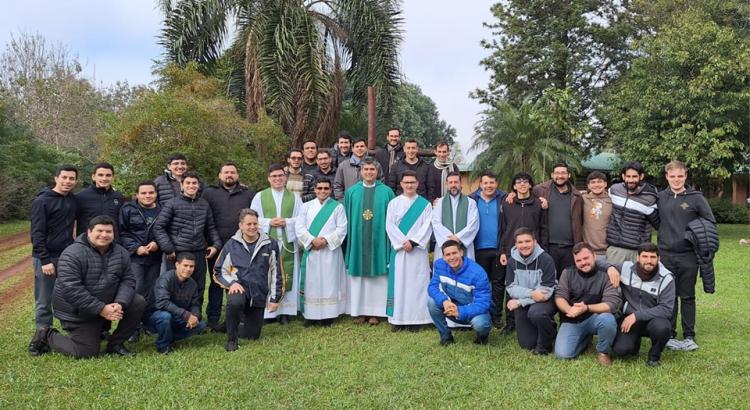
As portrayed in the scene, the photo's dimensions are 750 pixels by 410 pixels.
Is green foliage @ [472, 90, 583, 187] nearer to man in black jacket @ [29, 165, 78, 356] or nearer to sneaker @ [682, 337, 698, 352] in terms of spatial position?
sneaker @ [682, 337, 698, 352]

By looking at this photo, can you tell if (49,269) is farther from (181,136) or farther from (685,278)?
(685,278)

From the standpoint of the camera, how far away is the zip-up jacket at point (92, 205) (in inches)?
217

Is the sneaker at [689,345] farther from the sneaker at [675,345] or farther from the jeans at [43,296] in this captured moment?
the jeans at [43,296]

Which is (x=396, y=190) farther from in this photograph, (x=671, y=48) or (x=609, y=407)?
(x=671, y=48)

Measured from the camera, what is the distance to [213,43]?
1284 centimetres

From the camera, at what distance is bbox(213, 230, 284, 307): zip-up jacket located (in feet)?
18.4

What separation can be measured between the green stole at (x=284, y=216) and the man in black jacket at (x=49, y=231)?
6.39 feet

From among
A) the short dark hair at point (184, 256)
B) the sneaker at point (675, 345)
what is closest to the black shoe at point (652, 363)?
the sneaker at point (675, 345)

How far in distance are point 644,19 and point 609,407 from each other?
17.2 meters

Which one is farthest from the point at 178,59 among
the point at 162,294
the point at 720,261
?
the point at 720,261

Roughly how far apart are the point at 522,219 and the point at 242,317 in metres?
2.89

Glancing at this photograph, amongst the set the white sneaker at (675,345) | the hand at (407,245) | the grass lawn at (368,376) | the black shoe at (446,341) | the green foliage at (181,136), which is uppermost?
the green foliage at (181,136)

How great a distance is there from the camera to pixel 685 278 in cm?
543

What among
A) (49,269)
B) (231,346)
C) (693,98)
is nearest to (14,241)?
(49,269)
